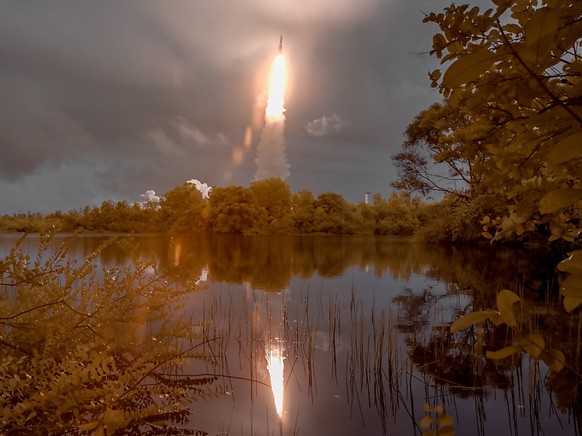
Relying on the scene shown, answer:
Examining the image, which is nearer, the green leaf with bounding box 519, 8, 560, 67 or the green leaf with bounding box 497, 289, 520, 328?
the green leaf with bounding box 519, 8, 560, 67

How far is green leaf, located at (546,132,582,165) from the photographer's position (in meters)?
0.98

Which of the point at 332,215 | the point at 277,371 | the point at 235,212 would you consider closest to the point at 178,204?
the point at 235,212

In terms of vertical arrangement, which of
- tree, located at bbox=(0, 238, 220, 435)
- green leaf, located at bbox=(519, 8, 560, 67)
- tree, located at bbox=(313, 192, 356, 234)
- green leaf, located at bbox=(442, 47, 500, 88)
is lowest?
tree, located at bbox=(0, 238, 220, 435)

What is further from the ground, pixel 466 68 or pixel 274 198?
pixel 274 198

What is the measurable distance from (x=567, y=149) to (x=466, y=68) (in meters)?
0.30

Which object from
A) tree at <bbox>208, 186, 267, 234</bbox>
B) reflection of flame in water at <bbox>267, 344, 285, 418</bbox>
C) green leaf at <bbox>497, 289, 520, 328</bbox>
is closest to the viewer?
green leaf at <bbox>497, 289, 520, 328</bbox>

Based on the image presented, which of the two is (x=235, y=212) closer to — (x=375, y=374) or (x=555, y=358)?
(x=375, y=374)

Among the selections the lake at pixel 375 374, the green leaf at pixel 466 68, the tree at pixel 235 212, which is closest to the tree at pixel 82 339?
the lake at pixel 375 374

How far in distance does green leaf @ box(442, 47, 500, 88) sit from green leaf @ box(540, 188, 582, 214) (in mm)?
380

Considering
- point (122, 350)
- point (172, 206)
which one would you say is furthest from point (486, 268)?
point (172, 206)

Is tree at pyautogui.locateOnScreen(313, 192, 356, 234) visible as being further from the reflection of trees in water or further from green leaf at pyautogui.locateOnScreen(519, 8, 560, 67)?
green leaf at pyautogui.locateOnScreen(519, 8, 560, 67)

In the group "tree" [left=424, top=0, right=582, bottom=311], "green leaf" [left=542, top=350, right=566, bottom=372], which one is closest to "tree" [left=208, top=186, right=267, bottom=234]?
"tree" [left=424, top=0, right=582, bottom=311]

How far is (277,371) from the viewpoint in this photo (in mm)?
7859

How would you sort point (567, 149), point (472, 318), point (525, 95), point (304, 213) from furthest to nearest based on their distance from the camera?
point (304, 213) → point (525, 95) → point (472, 318) → point (567, 149)
